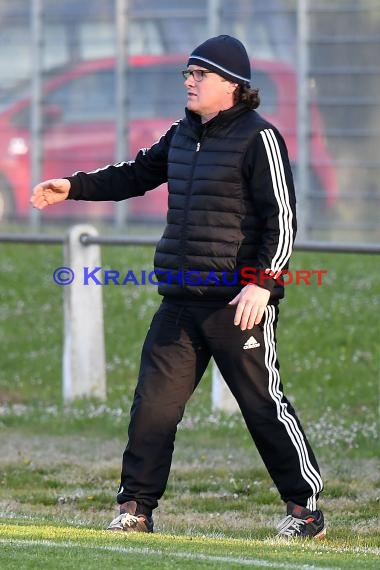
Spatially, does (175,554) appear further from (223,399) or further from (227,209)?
(223,399)

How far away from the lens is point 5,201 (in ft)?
62.7

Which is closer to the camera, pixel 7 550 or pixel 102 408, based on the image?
pixel 7 550

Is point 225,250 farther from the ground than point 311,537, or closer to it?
farther from the ground

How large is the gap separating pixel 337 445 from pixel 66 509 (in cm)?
236

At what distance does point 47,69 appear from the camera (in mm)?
19016

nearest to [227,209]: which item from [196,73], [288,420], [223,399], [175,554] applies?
[196,73]

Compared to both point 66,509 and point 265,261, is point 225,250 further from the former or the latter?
point 66,509

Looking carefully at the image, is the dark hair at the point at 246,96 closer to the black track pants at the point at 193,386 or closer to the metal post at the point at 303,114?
the black track pants at the point at 193,386

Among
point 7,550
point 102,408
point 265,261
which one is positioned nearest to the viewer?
point 7,550

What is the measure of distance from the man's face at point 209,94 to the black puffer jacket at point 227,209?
47 mm

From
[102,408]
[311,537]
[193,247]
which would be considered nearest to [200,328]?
[193,247]

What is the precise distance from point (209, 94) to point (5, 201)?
12.5 m

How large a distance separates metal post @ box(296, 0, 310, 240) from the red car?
0.22ft

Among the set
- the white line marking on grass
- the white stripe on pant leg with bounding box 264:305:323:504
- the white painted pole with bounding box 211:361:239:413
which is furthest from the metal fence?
the white line marking on grass
